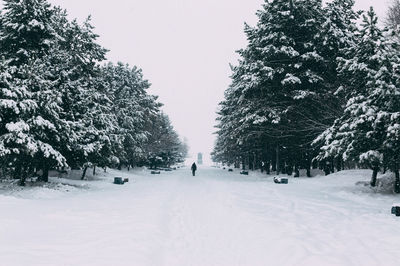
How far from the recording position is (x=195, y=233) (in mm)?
8109

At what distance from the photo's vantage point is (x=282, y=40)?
28.4 metres

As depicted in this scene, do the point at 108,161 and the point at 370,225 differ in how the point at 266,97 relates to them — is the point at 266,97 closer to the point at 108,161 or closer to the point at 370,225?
the point at 108,161

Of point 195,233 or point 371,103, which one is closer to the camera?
point 195,233

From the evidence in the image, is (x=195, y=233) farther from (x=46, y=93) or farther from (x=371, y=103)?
(x=371, y=103)

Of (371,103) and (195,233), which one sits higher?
(371,103)

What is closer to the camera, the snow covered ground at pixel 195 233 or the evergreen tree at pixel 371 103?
the snow covered ground at pixel 195 233

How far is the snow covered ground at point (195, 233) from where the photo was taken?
6188mm

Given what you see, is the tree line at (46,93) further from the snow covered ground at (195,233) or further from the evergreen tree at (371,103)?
the evergreen tree at (371,103)

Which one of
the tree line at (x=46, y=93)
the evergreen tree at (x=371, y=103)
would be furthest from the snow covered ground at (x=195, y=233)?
the tree line at (x=46, y=93)

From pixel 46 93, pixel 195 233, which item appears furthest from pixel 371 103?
pixel 46 93

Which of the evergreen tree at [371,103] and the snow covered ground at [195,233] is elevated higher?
the evergreen tree at [371,103]

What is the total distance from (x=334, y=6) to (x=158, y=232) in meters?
26.4

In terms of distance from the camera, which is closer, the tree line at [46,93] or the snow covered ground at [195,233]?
the snow covered ground at [195,233]

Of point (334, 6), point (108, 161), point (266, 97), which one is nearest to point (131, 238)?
point (108, 161)
